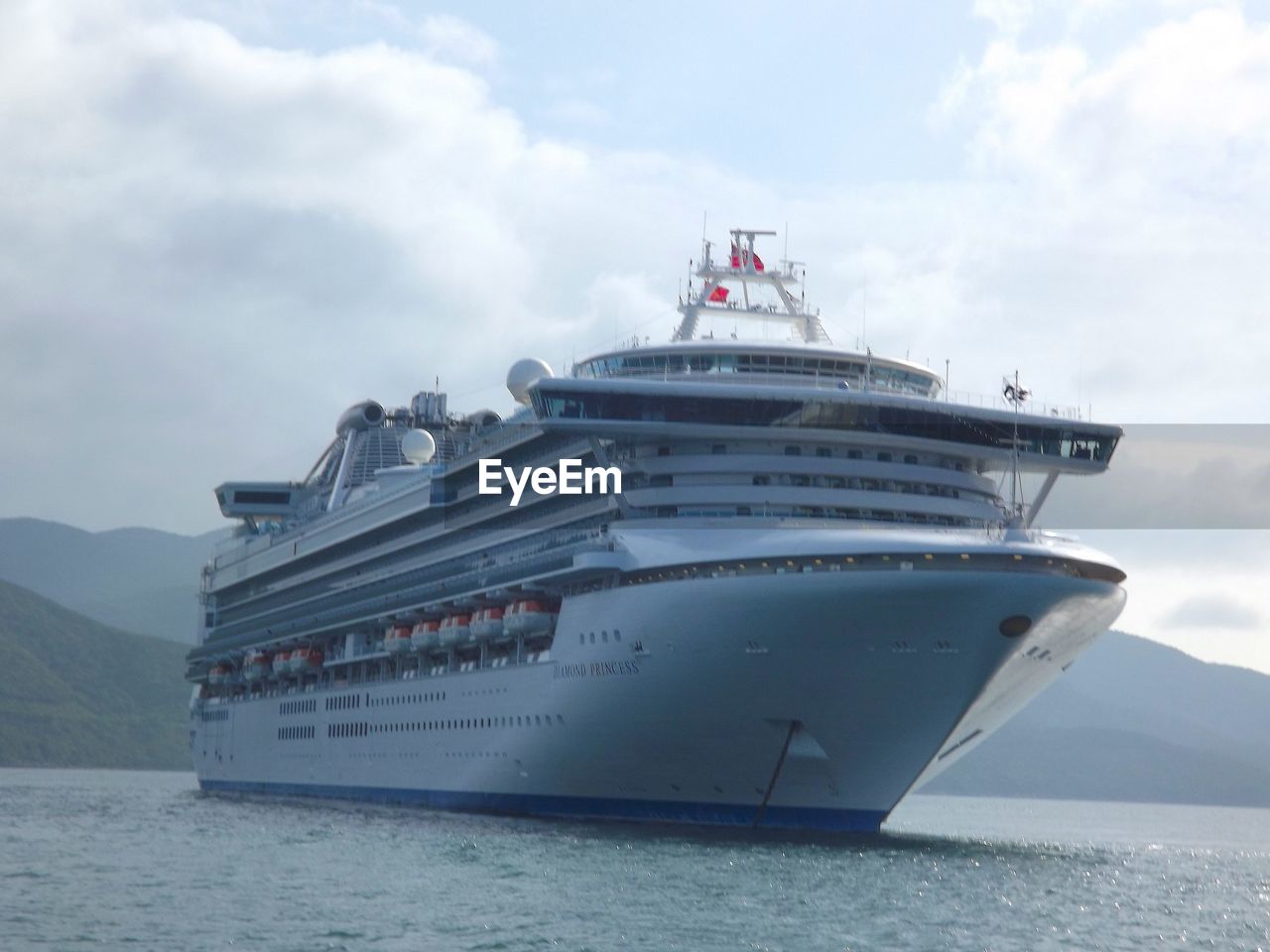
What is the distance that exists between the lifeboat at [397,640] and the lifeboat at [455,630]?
3.13 metres

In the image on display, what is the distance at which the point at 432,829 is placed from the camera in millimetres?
42000

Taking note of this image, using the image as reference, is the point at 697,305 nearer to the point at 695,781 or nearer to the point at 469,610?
the point at 469,610

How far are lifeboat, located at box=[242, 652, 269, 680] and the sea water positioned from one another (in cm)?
2020

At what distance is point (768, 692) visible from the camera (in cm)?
3800

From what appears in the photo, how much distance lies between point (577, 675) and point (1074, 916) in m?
14.0

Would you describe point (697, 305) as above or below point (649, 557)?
above

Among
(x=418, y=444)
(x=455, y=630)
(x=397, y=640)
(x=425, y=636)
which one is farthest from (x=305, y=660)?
(x=455, y=630)

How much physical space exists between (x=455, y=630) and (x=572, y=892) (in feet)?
59.1

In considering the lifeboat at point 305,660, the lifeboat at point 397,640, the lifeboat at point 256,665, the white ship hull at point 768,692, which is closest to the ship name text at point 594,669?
the white ship hull at point 768,692

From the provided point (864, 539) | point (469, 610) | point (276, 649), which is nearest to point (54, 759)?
point (276, 649)

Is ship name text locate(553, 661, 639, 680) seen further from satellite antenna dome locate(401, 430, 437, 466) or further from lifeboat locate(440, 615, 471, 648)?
satellite antenna dome locate(401, 430, 437, 466)

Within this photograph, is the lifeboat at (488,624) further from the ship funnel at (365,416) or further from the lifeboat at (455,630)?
the ship funnel at (365,416)

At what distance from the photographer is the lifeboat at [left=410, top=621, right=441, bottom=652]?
49.4 metres

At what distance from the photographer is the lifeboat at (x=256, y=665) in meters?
66.6
